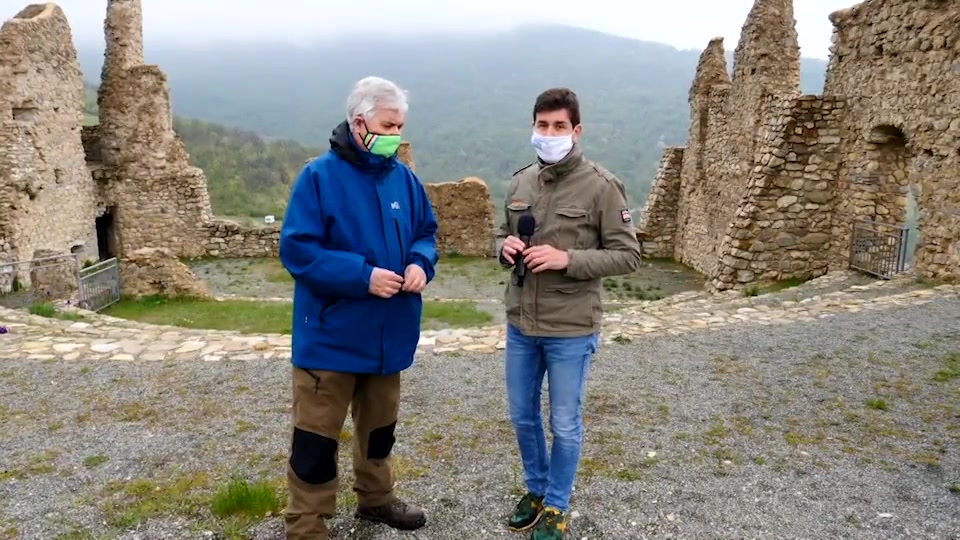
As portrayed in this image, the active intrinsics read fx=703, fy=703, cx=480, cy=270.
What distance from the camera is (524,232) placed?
3.44 metres

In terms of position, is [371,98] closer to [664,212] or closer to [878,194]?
[878,194]

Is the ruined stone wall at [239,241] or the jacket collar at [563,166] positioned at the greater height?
the jacket collar at [563,166]

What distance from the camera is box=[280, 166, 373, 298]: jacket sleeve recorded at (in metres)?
3.10

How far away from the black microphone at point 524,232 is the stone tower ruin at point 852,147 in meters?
8.86

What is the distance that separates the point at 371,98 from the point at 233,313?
9.41 m

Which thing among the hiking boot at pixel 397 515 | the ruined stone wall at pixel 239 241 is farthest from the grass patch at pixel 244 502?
the ruined stone wall at pixel 239 241

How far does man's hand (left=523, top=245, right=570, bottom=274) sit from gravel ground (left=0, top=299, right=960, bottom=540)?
1472 millimetres

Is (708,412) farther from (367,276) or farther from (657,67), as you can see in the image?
(657,67)

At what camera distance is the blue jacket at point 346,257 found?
3.13m

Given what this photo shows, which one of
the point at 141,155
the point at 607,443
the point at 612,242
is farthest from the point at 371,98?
the point at 141,155

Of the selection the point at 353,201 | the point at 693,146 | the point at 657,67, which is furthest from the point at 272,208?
the point at 657,67

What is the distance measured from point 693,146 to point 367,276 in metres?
17.6

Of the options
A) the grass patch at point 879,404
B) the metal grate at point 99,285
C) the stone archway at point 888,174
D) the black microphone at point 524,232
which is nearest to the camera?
the black microphone at point 524,232

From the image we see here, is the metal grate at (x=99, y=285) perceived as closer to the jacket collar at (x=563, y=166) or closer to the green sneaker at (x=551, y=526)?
the green sneaker at (x=551, y=526)
